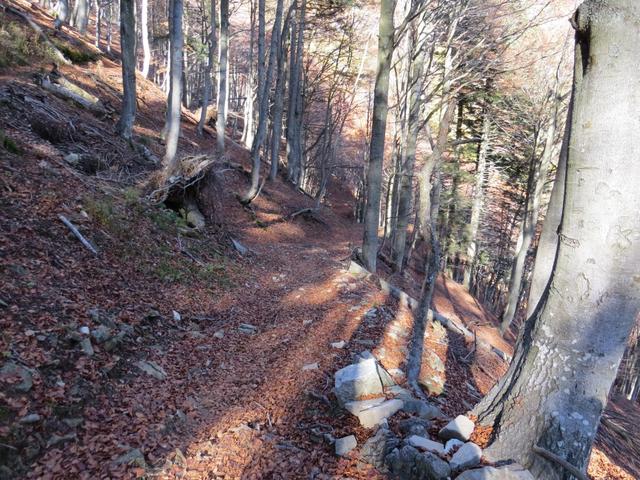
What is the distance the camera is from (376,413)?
11.8ft

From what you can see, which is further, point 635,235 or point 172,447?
point 172,447

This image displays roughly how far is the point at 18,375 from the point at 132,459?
1.23 metres

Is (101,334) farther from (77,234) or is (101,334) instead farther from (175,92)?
(175,92)

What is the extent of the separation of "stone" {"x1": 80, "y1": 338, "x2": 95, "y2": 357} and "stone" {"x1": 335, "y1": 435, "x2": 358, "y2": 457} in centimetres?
267

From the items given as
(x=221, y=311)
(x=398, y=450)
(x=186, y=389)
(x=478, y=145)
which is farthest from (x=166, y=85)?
(x=398, y=450)

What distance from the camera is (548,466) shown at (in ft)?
8.81

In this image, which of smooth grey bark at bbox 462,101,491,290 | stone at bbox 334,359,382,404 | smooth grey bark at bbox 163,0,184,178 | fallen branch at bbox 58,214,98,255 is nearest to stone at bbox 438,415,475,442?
stone at bbox 334,359,382,404

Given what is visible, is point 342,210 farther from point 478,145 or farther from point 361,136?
point 478,145

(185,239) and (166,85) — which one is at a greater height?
(166,85)

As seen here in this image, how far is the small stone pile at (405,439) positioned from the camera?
9.06 ft

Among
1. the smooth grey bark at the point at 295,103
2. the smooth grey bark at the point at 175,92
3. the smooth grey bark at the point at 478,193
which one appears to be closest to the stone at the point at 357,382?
the smooth grey bark at the point at 175,92

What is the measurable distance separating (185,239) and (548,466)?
24.3ft

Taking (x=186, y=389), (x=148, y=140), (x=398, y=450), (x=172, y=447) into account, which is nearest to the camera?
(x=398, y=450)

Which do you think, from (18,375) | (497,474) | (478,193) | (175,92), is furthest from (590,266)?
(478,193)
